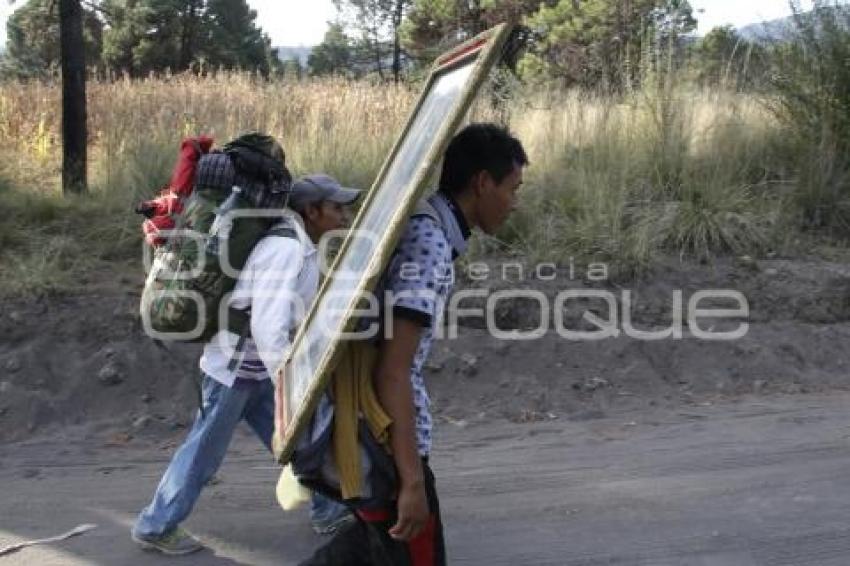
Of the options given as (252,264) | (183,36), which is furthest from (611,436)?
(183,36)

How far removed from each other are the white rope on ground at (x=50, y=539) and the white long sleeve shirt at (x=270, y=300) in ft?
3.81

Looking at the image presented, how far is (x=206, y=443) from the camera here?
13.0ft

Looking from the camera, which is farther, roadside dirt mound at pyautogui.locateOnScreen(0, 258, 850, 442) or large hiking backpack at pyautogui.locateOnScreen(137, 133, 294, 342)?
roadside dirt mound at pyautogui.locateOnScreen(0, 258, 850, 442)

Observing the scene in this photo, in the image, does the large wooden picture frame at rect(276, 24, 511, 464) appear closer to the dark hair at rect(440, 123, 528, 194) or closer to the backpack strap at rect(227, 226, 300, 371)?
the dark hair at rect(440, 123, 528, 194)

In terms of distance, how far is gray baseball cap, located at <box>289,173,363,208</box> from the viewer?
13.0 feet

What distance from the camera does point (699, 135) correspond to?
32.1 ft

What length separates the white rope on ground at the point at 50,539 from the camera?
13.9ft

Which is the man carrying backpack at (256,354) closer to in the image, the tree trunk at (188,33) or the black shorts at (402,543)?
the black shorts at (402,543)

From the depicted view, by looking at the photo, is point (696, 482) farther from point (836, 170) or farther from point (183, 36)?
point (183, 36)

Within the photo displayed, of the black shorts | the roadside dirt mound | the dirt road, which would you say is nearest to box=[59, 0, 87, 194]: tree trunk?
the roadside dirt mound

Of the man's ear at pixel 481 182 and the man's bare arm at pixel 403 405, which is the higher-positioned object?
the man's ear at pixel 481 182

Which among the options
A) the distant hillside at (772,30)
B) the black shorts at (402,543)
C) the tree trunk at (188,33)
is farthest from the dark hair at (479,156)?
the tree trunk at (188,33)

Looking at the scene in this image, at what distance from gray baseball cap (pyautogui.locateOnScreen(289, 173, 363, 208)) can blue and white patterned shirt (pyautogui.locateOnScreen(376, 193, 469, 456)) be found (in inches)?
51.2

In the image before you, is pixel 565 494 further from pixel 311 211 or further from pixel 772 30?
pixel 772 30
